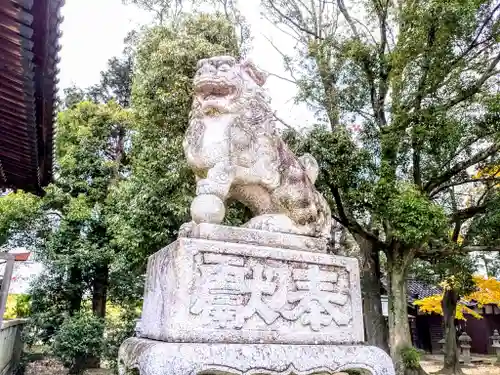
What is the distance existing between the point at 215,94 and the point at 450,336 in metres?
14.7

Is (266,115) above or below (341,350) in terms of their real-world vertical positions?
above

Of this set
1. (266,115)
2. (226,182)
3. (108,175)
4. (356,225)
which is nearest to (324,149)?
(356,225)

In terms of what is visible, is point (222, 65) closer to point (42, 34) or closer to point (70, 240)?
point (42, 34)

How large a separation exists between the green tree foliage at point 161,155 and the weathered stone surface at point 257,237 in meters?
6.25

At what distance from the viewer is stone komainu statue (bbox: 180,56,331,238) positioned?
3213 mm

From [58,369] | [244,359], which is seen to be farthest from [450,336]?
[244,359]

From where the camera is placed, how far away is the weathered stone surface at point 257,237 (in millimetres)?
2885

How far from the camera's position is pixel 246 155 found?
10.7 ft

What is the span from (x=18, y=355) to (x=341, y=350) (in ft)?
39.5

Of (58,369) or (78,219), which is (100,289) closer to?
(78,219)

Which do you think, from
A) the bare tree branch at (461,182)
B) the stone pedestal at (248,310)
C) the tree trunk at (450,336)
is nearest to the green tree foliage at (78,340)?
the stone pedestal at (248,310)

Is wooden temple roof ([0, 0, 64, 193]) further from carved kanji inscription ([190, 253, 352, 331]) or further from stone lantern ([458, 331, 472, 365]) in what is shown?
stone lantern ([458, 331, 472, 365])

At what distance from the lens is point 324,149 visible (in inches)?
353

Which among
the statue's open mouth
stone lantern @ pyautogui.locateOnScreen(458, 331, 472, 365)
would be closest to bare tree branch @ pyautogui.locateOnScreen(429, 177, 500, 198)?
the statue's open mouth
